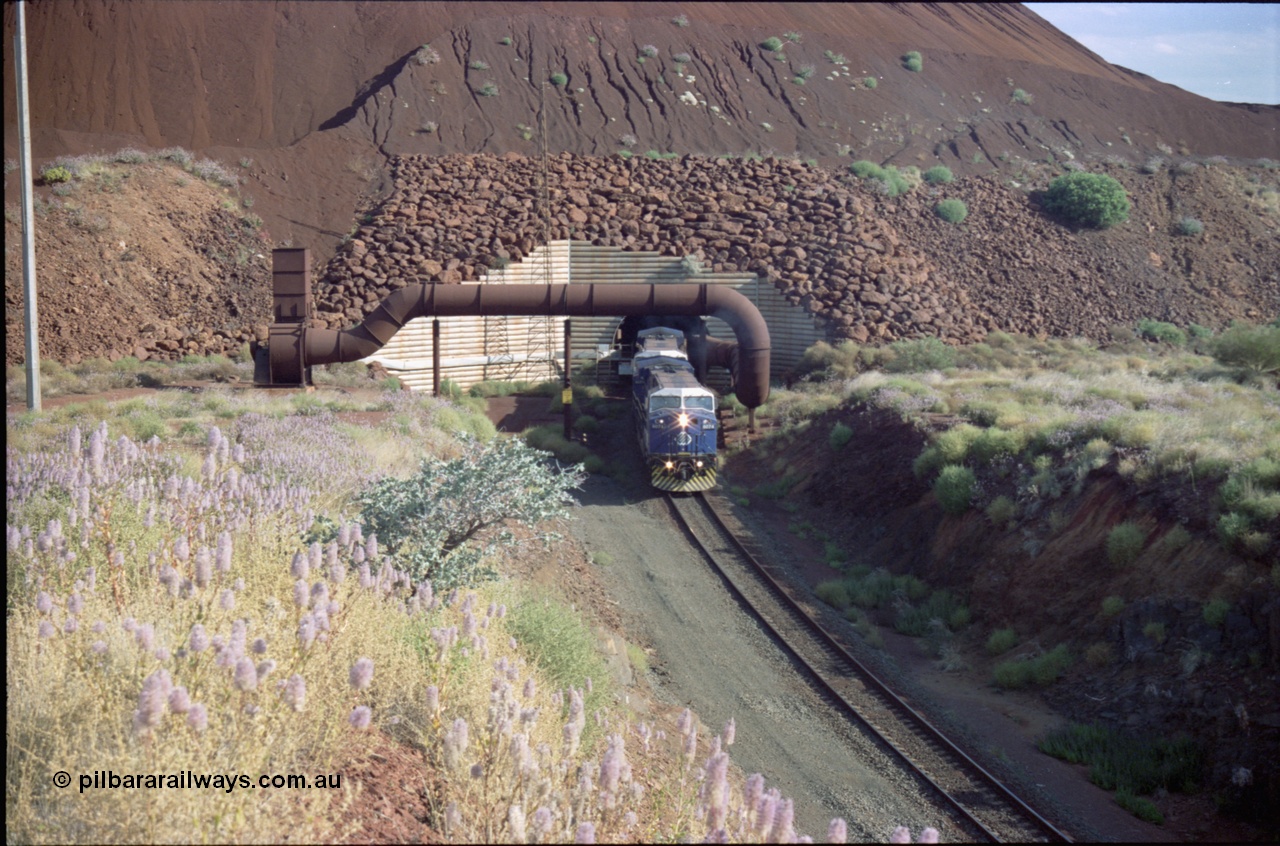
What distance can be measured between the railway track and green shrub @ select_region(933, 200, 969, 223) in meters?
32.8

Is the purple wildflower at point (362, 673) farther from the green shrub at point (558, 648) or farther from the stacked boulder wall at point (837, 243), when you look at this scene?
the stacked boulder wall at point (837, 243)

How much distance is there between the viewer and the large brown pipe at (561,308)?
1194 inches

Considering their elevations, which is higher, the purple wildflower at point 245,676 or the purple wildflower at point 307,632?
the purple wildflower at point 245,676

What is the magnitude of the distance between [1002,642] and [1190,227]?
44.3 metres

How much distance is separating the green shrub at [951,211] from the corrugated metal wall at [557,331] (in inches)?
563

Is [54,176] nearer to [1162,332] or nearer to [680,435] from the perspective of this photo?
[680,435]

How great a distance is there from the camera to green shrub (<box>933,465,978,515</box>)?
19859 millimetres

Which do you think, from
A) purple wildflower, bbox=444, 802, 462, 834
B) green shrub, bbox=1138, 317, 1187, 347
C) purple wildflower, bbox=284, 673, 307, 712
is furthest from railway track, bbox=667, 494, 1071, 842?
green shrub, bbox=1138, 317, 1187, 347

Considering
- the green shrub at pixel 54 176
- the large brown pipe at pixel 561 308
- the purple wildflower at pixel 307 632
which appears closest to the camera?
the purple wildflower at pixel 307 632

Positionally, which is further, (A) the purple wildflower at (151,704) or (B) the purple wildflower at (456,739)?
→ (B) the purple wildflower at (456,739)

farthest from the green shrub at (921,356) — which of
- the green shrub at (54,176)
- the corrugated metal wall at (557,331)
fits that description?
the green shrub at (54,176)

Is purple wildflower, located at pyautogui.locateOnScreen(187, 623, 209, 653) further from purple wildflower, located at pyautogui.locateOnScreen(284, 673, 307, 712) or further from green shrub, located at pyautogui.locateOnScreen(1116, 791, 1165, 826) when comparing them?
green shrub, located at pyautogui.locateOnScreen(1116, 791, 1165, 826)

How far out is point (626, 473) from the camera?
28016mm

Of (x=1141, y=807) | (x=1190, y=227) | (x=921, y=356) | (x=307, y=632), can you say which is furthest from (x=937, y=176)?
(x=307, y=632)
